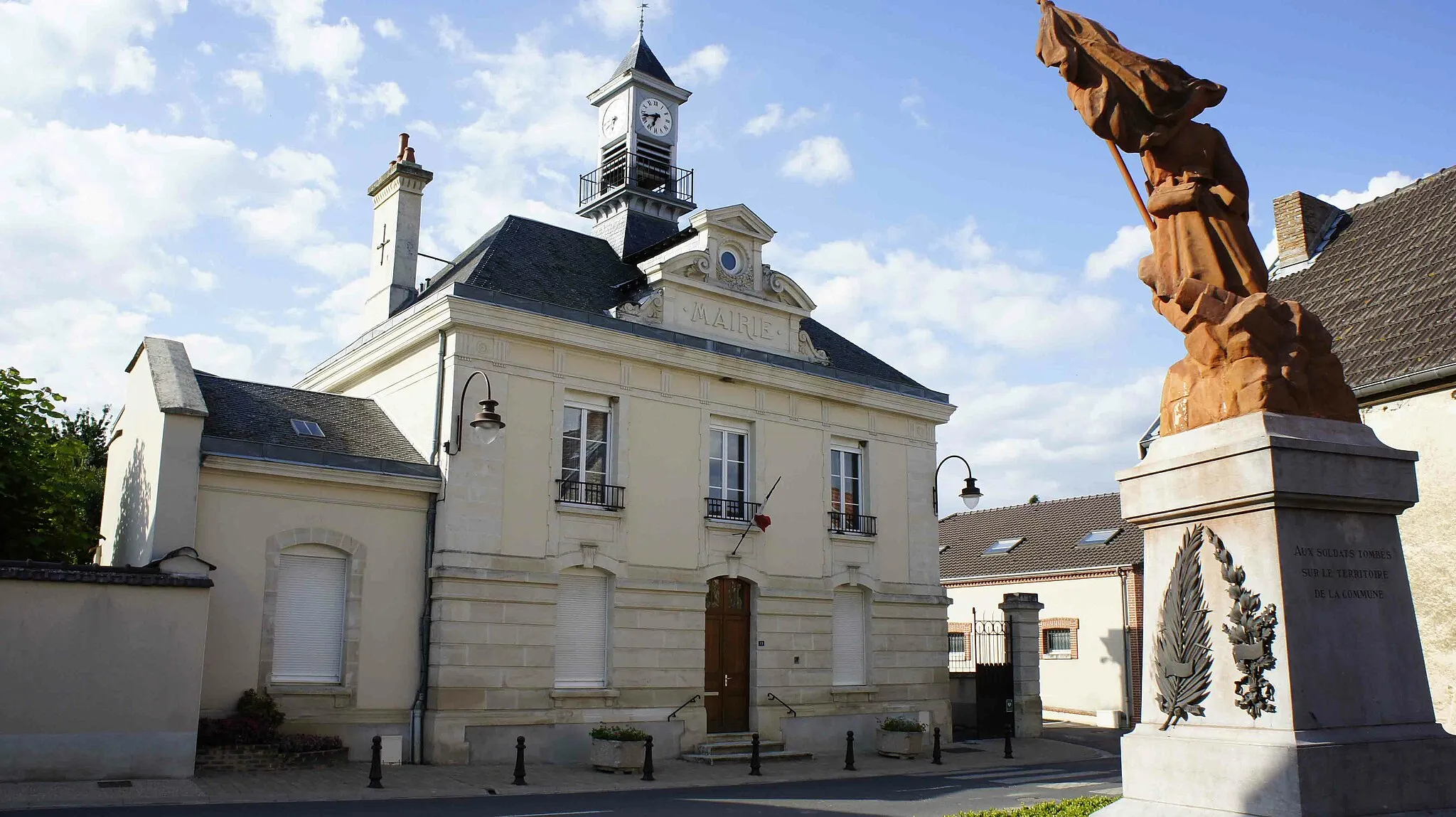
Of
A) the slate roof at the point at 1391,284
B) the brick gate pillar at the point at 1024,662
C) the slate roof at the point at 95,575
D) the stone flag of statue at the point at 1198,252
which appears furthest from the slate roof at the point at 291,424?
the slate roof at the point at 1391,284

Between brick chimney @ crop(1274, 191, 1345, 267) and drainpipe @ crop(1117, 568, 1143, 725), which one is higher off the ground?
brick chimney @ crop(1274, 191, 1345, 267)

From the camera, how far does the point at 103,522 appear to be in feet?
62.3

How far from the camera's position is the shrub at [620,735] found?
16984mm

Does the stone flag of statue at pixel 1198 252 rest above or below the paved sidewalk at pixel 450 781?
A: above

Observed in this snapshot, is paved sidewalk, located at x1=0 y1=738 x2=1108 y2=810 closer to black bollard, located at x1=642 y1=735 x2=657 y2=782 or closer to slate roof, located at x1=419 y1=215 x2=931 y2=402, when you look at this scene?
black bollard, located at x1=642 y1=735 x2=657 y2=782

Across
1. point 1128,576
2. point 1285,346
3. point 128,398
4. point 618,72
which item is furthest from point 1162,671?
point 618,72

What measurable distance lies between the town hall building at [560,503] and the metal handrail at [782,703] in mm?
32

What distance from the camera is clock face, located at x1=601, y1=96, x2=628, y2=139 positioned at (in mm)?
26078

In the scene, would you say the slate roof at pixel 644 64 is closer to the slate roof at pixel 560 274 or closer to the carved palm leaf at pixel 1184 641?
the slate roof at pixel 560 274

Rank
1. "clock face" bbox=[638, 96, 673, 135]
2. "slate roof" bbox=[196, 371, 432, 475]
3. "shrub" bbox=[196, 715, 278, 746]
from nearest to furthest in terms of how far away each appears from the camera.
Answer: "shrub" bbox=[196, 715, 278, 746], "slate roof" bbox=[196, 371, 432, 475], "clock face" bbox=[638, 96, 673, 135]

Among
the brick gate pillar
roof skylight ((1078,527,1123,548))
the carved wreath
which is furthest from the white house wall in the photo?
Answer: roof skylight ((1078,527,1123,548))

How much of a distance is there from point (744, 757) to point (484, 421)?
7709 millimetres

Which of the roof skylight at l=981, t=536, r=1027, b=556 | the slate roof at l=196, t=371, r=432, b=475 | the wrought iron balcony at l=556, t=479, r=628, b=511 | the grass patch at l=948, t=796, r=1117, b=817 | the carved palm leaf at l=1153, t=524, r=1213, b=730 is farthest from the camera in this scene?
the roof skylight at l=981, t=536, r=1027, b=556

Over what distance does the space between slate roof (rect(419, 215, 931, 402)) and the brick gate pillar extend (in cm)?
472
